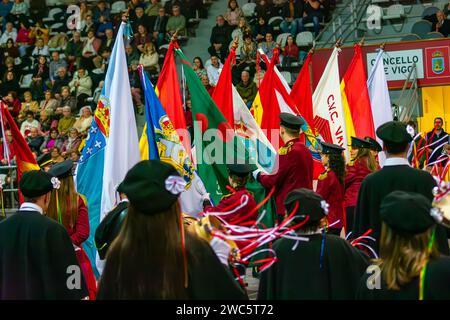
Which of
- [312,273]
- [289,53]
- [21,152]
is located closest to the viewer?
[312,273]

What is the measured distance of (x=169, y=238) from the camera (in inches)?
154

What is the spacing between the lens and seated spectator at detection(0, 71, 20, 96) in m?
22.8

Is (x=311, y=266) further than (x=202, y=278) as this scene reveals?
Yes

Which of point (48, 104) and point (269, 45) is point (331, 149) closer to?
point (269, 45)

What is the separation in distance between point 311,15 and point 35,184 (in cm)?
1478

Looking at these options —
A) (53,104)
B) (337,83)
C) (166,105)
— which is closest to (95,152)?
(166,105)

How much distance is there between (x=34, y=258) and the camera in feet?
17.9

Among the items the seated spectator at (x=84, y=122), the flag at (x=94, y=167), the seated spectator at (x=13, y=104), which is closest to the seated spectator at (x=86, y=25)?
the seated spectator at (x=13, y=104)

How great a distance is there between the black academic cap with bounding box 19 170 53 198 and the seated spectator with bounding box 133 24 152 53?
15.5m

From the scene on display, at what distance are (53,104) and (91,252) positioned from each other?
12.4 metres

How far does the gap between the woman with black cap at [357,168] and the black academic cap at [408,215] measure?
5.10 meters

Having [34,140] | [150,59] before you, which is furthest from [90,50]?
[34,140]

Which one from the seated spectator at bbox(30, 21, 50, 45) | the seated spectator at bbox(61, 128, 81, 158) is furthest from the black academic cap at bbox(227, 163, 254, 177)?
the seated spectator at bbox(30, 21, 50, 45)

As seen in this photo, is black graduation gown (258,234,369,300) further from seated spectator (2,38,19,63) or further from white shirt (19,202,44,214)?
seated spectator (2,38,19,63)
